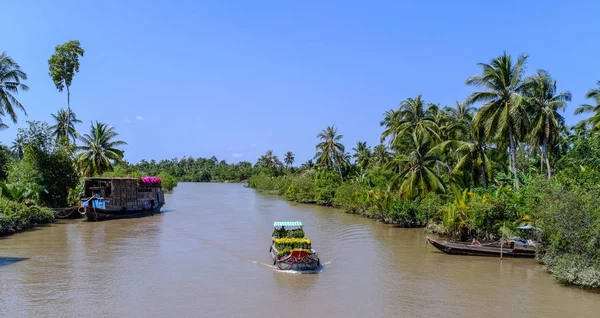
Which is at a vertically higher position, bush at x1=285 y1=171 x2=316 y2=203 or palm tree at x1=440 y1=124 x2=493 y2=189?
palm tree at x1=440 y1=124 x2=493 y2=189

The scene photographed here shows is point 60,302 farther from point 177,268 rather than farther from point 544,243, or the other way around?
point 544,243

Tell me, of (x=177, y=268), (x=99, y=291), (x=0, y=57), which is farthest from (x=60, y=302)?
(x=0, y=57)

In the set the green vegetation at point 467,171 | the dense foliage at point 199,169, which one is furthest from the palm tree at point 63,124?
the dense foliage at point 199,169

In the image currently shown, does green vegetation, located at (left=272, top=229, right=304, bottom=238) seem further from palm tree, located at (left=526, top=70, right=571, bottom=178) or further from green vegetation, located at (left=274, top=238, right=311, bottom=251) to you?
palm tree, located at (left=526, top=70, right=571, bottom=178)

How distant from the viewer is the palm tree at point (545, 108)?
29422 millimetres

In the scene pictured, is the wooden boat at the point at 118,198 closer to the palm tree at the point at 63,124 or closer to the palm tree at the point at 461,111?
the palm tree at the point at 63,124

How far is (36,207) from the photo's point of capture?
3020cm

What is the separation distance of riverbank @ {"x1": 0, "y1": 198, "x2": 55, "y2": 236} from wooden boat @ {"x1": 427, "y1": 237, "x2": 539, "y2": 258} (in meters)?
22.5

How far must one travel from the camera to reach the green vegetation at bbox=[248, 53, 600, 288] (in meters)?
16.9

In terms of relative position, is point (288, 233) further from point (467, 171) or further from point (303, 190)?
point (303, 190)

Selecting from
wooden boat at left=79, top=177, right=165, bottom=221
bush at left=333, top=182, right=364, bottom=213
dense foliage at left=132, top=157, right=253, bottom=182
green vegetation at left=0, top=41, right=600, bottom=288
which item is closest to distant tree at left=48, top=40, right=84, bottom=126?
green vegetation at left=0, top=41, right=600, bottom=288

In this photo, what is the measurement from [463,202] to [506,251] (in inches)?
167

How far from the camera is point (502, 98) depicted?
2745cm

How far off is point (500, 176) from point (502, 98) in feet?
20.6
